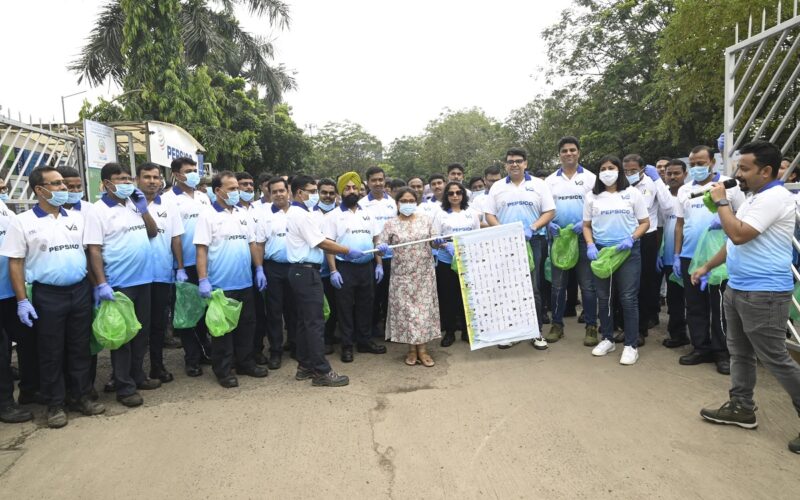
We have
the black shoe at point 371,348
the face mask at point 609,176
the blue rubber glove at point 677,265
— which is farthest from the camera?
the black shoe at point 371,348

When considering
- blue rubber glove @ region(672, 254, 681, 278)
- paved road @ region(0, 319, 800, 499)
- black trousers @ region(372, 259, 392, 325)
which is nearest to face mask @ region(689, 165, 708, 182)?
blue rubber glove @ region(672, 254, 681, 278)

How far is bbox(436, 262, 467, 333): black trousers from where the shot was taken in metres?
5.91

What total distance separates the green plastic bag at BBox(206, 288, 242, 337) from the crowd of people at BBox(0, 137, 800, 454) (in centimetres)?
11

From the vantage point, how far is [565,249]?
5582 mm

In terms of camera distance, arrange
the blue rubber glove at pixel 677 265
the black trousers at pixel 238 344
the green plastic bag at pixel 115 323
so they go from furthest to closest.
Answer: the blue rubber glove at pixel 677 265
the black trousers at pixel 238 344
the green plastic bag at pixel 115 323

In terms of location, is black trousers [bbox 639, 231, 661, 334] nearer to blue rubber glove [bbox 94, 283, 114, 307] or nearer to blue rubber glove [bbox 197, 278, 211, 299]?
blue rubber glove [bbox 197, 278, 211, 299]

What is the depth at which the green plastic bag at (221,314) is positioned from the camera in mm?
4527

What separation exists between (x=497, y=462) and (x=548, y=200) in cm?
301

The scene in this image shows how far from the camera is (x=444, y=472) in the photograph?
3.12m

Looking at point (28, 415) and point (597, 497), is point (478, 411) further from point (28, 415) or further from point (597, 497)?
point (28, 415)

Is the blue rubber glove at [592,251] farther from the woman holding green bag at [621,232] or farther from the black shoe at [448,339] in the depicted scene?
the black shoe at [448,339]

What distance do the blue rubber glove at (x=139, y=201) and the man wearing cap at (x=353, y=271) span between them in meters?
1.55

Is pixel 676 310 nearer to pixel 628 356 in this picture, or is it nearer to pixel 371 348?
pixel 628 356

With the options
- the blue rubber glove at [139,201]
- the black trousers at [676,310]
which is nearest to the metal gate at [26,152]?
the blue rubber glove at [139,201]
